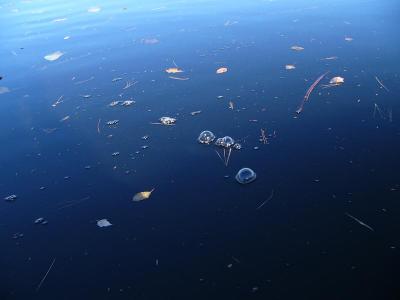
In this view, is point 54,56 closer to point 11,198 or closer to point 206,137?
point 11,198

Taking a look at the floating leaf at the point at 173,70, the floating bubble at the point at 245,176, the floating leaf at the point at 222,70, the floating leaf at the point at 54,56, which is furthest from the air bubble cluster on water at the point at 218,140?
the floating leaf at the point at 54,56

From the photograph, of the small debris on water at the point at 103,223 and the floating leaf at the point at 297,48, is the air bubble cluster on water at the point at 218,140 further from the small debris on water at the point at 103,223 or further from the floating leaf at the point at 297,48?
the floating leaf at the point at 297,48

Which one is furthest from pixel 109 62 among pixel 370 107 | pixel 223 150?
pixel 370 107

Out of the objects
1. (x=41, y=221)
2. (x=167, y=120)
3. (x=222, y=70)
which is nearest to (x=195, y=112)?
(x=167, y=120)

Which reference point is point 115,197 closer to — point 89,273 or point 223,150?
point 89,273

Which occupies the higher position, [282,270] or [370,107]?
[370,107]
